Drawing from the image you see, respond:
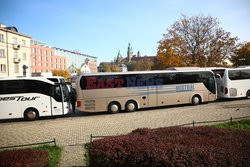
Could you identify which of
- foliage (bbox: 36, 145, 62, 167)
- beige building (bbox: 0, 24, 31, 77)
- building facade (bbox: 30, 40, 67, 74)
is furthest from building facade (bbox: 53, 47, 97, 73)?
foliage (bbox: 36, 145, 62, 167)

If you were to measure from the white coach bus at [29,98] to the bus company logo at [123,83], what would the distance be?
252cm

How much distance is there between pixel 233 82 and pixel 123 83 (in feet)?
39.2

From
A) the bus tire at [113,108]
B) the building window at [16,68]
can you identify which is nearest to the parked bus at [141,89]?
the bus tire at [113,108]

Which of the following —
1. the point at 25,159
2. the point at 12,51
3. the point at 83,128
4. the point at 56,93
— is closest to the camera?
the point at 25,159

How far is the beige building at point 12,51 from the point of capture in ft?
156

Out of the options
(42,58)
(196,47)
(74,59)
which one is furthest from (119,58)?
(196,47)

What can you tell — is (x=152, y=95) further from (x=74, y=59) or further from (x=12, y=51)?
(x=74, y=59)

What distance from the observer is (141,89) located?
59.2ft

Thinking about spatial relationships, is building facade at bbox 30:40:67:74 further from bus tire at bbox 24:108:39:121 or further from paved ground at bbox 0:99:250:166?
paved ground at bbox 0:99:250:166

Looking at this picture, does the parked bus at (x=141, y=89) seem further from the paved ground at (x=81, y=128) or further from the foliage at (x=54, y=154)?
the foliage at (x=54, y=154)

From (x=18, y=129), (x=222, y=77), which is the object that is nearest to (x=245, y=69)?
(x=222, y=77)

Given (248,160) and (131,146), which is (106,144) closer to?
(131,146)

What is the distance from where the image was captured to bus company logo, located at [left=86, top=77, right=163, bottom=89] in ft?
55.3

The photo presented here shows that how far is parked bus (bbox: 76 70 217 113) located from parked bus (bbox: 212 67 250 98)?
1883 mm
